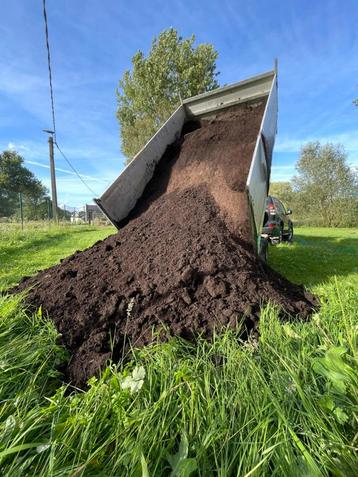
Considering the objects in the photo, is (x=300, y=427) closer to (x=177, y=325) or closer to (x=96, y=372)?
(x=177, y=325)

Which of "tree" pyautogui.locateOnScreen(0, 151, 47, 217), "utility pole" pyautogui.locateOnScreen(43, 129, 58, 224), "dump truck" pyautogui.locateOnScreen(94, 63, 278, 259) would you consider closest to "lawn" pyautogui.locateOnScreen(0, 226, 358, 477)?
"dump truck" pyautogui.locateOnScreen(94, 63, 278, 259)

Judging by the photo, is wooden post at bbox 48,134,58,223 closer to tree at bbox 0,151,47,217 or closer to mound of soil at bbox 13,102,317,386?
mound of soil at bbox 13,102,317,386

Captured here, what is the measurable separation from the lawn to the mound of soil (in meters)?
0.20

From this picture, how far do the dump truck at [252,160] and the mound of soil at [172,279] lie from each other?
22 centimetres

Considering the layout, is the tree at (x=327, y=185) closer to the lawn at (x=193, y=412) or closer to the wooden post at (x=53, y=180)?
the wooden post at (x=53, y=180)

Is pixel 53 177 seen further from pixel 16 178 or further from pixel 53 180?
pixel 16 178

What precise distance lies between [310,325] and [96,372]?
1.44 m

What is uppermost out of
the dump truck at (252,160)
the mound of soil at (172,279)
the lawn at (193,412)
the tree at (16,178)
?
the tree at (16,178)

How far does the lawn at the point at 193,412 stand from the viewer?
107cm

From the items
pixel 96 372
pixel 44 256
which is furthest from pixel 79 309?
pixel 44 256

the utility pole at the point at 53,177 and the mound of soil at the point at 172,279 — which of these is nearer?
the mound of soil at the point at 172,279

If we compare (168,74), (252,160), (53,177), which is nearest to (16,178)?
(53,177)

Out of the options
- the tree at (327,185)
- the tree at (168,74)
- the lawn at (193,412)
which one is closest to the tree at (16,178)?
the tree at (168,74)

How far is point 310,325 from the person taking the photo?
2061 mm
